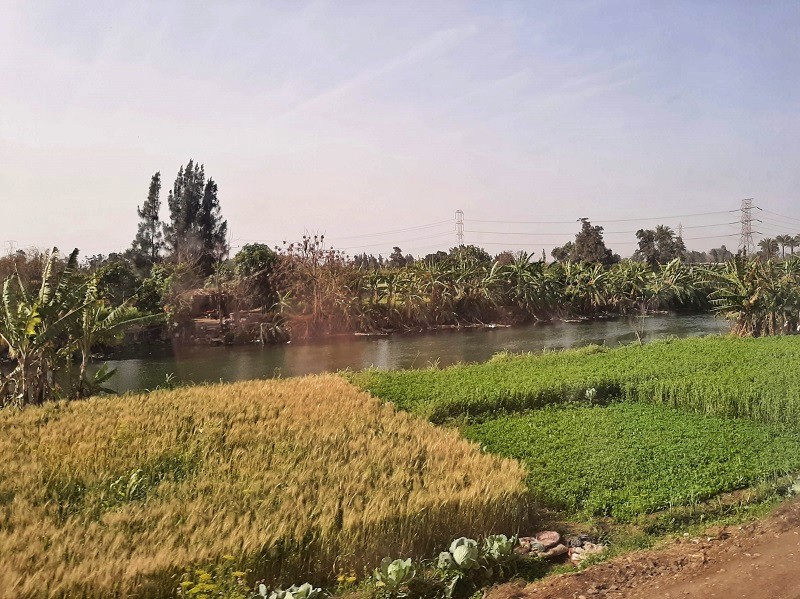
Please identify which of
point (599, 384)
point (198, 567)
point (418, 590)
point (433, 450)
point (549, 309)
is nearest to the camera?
point (198, 567)

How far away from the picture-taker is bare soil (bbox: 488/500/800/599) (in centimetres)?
304

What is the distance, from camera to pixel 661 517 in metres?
4.30

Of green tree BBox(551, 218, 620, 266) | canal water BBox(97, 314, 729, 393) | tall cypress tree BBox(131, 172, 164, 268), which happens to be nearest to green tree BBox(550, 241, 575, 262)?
green tree BBox(551, 218, 620, 266)

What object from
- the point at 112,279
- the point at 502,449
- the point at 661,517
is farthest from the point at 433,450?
the point at 112,279

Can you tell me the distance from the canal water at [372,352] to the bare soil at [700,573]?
1059 centimetres

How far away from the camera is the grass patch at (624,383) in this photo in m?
7.39

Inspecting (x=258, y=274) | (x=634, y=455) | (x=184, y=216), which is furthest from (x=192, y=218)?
(x=634, y=455)

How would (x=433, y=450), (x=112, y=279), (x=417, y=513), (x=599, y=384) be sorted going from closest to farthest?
(x=417, y=513) → (x=433, y=450) → (x=599, y=384) → (x=112, y=279)

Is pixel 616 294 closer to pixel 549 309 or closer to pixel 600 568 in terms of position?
pixel 549 309

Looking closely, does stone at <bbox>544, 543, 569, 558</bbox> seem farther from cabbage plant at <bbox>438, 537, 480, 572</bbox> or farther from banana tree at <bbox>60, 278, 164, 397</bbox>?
banana tree at <bbox>60, 278, 164, 397</bbox>

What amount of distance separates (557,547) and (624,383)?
5.39m

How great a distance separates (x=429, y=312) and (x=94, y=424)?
18321 mm

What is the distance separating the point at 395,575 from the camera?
317 cm

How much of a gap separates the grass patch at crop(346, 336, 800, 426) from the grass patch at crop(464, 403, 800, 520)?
417 mm
